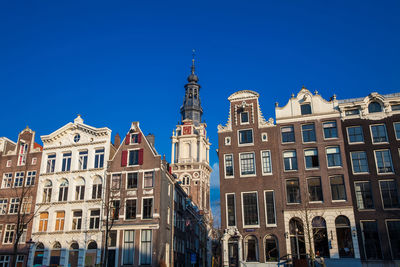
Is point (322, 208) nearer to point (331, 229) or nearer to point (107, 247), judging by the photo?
point (331, 229)

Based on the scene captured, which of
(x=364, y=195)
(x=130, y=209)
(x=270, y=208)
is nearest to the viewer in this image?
(x=364, y=195)

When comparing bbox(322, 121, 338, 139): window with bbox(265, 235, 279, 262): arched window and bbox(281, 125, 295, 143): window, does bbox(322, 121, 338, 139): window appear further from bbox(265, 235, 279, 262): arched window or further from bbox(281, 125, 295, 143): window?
bbox(265, 235, 279, 262): arched window

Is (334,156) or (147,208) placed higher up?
(334,156)

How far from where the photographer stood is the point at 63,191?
49250 mm

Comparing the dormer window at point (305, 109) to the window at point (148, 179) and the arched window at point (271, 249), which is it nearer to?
the arched window at point (271, 249)

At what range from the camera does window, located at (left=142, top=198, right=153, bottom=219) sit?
44.3 metres

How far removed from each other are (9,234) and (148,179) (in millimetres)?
20114

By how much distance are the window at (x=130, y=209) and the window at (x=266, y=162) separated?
15991mm

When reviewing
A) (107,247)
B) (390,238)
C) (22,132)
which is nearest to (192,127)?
(22,132)

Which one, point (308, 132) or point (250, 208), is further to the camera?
point (308, 132)

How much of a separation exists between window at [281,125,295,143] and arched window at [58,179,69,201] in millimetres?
28353

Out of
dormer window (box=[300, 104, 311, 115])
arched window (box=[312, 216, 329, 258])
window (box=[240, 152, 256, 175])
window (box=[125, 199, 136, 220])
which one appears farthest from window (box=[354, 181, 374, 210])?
window (box=[125, 199, 136, 220])

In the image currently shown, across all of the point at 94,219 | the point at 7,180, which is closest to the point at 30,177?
the point at 7,180

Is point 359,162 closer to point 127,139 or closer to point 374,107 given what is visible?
point 374,107
